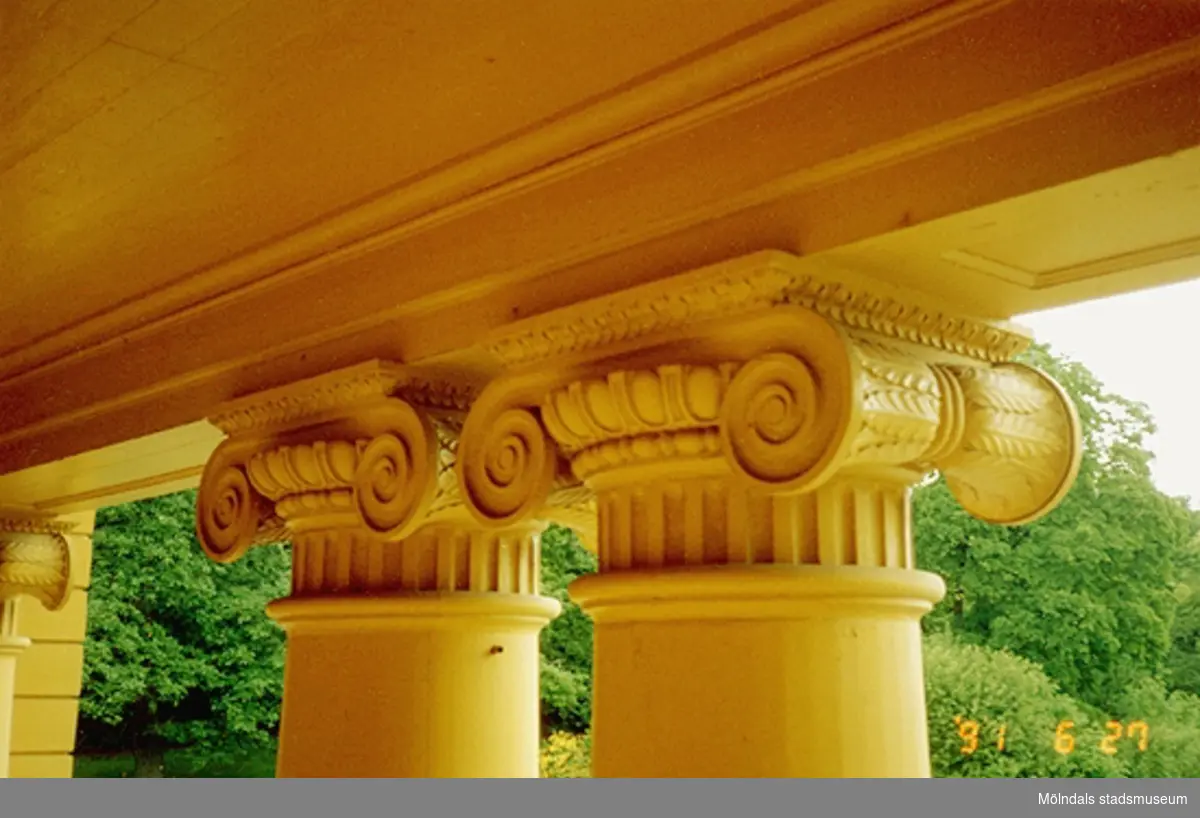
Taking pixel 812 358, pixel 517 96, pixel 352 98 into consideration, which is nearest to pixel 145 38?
pixel 352 98

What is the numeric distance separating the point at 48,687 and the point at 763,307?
607 centimetres

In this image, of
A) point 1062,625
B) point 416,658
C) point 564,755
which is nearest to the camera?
point 416,658

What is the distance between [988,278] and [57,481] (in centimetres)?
412

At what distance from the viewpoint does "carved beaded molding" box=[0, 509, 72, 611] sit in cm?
573

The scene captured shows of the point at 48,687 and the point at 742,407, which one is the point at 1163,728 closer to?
the point at 742,407

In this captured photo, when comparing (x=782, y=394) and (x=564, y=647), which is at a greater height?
(x=564, y=647)

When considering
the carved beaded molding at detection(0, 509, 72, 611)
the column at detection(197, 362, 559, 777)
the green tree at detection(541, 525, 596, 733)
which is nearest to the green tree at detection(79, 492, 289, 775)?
the green tree at detection(541, 525, 596, 733)

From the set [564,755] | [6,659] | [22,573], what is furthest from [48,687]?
[564,755]

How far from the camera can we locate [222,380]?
3797 millimetres

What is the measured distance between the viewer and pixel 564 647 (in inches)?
447

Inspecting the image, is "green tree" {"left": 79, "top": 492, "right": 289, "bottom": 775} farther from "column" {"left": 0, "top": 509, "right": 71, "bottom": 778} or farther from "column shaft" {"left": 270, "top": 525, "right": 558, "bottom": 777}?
"column shaft" {"left": 270, "top": 525, "right": 558, "bottom": 777}

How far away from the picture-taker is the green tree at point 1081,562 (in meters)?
7.03

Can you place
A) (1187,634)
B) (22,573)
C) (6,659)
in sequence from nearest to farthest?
(22,573) → (6,659) → (1187,634)

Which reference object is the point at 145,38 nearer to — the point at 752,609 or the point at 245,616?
the point at 752,609
